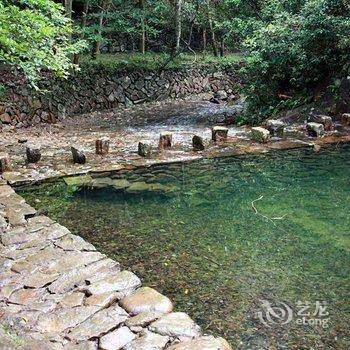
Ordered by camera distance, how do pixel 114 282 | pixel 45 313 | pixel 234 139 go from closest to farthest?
1. pixel 45 313
2. pixel 114 282
3. pixel 234 139

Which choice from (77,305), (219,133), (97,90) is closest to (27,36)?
(77,305)

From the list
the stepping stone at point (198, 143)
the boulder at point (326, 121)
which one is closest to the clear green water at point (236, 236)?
the stepping stone at point (198, 143)

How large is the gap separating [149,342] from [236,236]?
7.55 feet

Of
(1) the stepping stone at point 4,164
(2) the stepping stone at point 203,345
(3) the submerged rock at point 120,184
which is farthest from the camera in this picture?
(1) the stepping stone at point 4,164

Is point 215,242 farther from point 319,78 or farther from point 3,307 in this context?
point 319,78

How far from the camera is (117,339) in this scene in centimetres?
303

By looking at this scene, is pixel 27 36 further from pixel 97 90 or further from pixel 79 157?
pixel 97 90

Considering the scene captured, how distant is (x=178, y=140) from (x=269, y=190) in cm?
413

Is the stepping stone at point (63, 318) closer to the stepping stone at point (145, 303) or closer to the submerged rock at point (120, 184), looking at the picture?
the stepping stone at point (145, 303)

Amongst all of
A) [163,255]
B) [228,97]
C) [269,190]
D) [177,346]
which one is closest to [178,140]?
[269,190]

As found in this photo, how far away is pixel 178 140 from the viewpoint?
407 inches

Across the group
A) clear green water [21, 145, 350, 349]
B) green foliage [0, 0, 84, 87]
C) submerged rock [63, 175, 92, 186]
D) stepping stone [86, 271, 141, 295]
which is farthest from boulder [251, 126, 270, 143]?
stepping stone [86, 271, 141, 295]

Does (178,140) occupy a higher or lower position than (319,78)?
lower

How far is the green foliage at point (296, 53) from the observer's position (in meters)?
11.4
